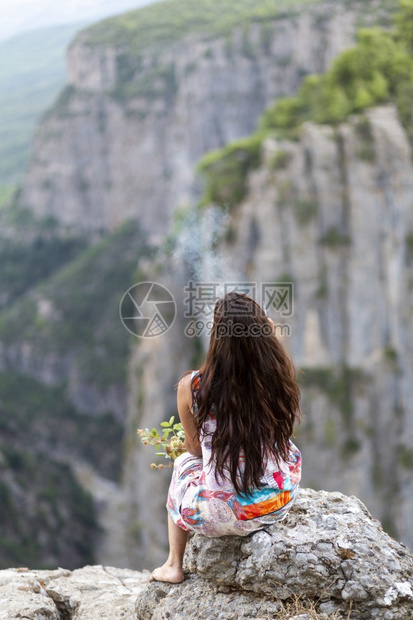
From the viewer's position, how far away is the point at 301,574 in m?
2.80

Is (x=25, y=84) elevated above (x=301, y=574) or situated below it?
above

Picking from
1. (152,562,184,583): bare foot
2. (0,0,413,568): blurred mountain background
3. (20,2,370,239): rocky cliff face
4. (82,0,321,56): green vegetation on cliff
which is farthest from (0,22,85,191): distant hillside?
(152,562,184,583): bare foot

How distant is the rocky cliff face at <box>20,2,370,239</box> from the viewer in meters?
38.1

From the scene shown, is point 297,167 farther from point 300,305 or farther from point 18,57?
point 18,57

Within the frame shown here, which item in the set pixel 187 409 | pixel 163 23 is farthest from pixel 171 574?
pixel 163 23

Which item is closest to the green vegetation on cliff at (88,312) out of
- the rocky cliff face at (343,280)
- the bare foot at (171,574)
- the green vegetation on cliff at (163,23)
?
the green vegetation on cliff at (163,23)

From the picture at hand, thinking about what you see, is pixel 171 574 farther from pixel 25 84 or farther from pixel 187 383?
pixel 25 84

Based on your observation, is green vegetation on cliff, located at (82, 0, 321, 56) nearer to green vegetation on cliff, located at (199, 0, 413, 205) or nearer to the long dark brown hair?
green vegetation on cliff, located at (199, 0, 413, 205)

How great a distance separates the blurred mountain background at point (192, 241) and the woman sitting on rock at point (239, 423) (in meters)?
0.29

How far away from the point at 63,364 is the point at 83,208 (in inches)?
490

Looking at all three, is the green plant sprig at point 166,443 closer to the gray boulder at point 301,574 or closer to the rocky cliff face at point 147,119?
the gray boulder at point 301,574

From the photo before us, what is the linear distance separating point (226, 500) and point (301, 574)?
0.41 meters

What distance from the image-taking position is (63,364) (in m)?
42.0

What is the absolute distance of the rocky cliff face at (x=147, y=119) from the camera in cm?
3812
